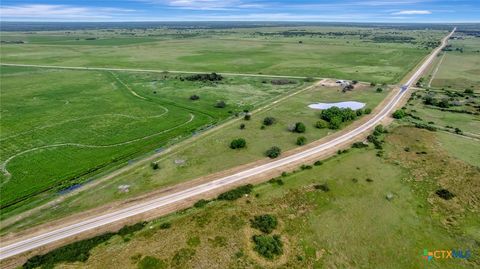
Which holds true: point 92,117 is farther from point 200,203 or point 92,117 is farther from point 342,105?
point 342,105

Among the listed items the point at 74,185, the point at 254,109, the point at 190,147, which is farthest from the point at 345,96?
the point at 74,185

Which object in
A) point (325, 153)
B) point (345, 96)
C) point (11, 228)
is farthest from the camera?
point (345, 96)

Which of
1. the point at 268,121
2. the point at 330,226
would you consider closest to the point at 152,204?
the point at 330,226

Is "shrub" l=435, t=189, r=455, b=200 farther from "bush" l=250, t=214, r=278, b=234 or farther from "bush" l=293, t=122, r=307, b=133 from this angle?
"bush" l=293, t=122, r=307, b=133

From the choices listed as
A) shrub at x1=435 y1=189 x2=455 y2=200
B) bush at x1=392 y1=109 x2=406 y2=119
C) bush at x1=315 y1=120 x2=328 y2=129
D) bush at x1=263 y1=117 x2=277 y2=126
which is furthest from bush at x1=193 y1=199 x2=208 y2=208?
bush at x1=392 y1=109 x2=406 y2=119

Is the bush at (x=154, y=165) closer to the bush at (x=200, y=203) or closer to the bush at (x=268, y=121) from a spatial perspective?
the bush at (x=200, y=203)

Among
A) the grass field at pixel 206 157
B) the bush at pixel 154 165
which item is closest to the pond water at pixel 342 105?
the grass field at pixel 206 157

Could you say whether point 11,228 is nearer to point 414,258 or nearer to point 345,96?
point 414,258
